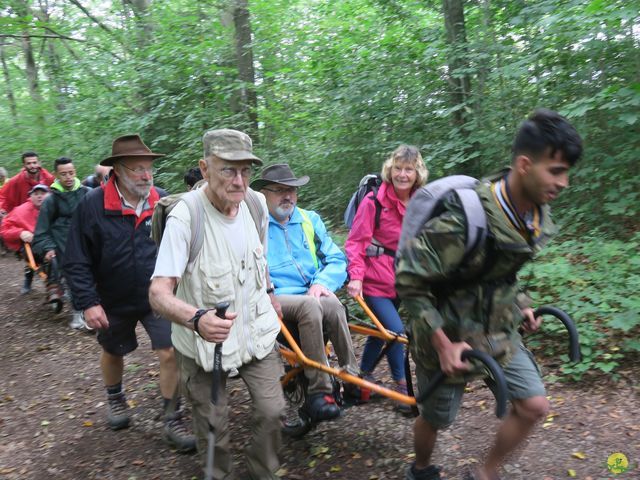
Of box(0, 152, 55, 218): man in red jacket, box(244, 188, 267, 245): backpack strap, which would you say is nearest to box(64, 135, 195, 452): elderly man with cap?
box(244, 188, 267, 245): backpack strap

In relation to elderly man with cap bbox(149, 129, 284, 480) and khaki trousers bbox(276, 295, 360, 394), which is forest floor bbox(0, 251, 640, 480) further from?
elderly man with cap bbox(149, 129, 284, 480)

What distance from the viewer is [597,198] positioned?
721 centimetres

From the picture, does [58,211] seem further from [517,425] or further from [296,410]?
[517,425]

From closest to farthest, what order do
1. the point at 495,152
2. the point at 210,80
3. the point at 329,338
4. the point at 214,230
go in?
the point at 214,230 < the point at 329,338 < the point at 495,152 < the point at 210,80

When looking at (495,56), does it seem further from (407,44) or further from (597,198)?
(597,198)

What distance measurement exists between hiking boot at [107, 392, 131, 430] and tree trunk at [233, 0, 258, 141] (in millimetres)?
6452

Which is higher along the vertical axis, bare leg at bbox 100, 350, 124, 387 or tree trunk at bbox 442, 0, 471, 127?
tree trunk at bbox 442, 0, 471, 127

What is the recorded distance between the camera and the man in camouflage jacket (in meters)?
2.51

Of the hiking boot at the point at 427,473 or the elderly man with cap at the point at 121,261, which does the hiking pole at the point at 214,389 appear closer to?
the hiking boot at the point at 427,473

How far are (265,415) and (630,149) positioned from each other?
5.95 m

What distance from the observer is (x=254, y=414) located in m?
3.34

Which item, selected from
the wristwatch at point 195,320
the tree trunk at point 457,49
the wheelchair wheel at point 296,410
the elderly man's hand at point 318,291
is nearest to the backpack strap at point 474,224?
the wristwatch at point 195,320

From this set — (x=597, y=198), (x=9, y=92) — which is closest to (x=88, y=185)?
(x=597, y=198)
